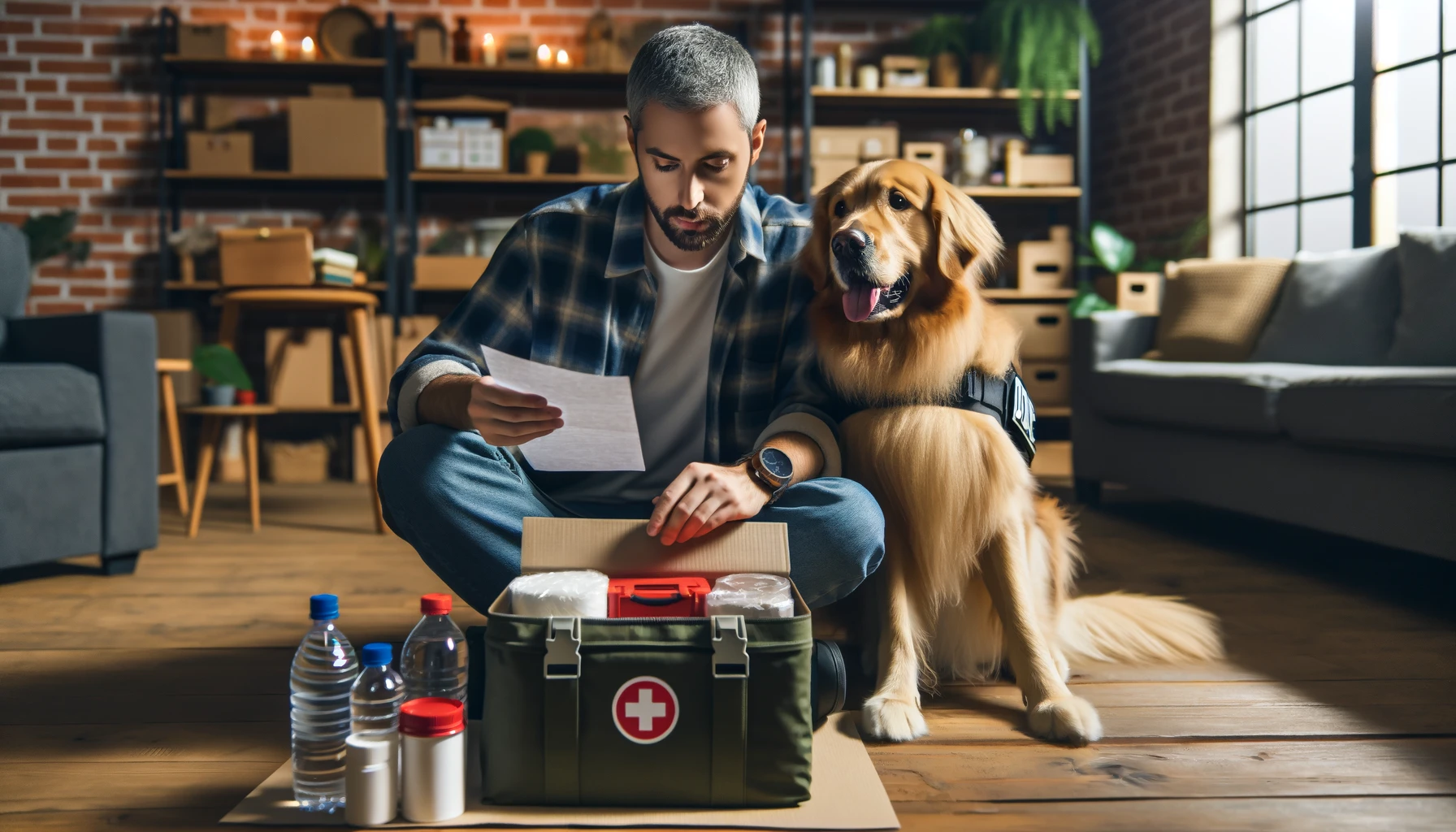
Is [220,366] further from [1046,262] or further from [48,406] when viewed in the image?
[1046,262]

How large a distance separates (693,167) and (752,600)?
59 cm

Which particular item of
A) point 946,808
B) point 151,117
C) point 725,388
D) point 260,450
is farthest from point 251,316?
point 946,808

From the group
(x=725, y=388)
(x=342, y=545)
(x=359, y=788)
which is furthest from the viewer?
(x=342, y=545)

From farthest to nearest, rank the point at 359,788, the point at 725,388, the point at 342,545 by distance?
the point at 342,545, the point at 725,388, the point at 359,788

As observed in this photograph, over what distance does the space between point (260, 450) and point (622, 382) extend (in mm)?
3363

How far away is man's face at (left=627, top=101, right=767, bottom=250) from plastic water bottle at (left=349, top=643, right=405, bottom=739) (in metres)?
0.68

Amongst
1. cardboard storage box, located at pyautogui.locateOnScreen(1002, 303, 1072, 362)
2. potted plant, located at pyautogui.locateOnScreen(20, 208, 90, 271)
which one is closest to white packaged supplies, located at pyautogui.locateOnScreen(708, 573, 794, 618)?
cardboard storage box, located at pyautogui.locateOnScreen(1002, 303, 1072, 362)

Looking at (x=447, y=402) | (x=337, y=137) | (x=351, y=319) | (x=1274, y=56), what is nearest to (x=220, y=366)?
(x=351, y=319)

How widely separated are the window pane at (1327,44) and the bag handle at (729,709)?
3452mm

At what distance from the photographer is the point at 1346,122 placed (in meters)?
3.31

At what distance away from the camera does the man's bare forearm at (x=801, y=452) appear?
120 cm

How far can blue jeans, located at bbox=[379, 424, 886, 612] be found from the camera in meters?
1.14

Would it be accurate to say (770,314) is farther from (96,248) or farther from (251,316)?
(96,248)

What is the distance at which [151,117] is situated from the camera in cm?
398
